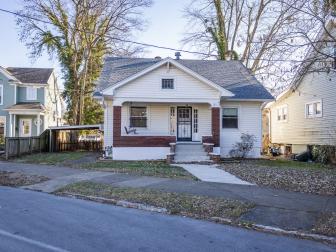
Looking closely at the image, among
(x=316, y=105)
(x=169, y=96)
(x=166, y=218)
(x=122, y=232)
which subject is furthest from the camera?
(x=316, y=105)

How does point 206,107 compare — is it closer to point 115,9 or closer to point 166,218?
point 166,218

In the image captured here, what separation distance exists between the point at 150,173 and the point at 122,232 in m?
7.83

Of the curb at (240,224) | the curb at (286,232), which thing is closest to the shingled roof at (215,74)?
the curb at (240,224)

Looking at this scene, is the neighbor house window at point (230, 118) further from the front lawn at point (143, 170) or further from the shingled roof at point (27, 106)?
the shingled roof at point (27, 106)

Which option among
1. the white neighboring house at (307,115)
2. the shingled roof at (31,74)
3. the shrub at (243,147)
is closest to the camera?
the white neighboring house at (307,115)

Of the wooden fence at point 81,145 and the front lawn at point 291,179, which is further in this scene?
the wooden fence at point 81,145

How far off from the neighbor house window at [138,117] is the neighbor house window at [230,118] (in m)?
4.71

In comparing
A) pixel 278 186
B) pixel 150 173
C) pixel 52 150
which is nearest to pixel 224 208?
pixel 278 186

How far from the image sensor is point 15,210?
875cm

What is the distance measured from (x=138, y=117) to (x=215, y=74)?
657 centimetres

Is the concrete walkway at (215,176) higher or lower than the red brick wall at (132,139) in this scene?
lower

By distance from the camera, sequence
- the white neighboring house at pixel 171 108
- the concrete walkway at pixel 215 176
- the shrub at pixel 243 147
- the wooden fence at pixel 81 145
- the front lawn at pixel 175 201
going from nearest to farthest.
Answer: the front lawn at pixel 175 201
the concrete walkway at pixel 215 176
the white neighboring house at pixel 171 108
the shrub at pixel 243 147
the wooden fence at pixel 81 145

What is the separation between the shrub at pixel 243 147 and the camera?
72.7ft

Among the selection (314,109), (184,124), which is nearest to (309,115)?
(314,109)
